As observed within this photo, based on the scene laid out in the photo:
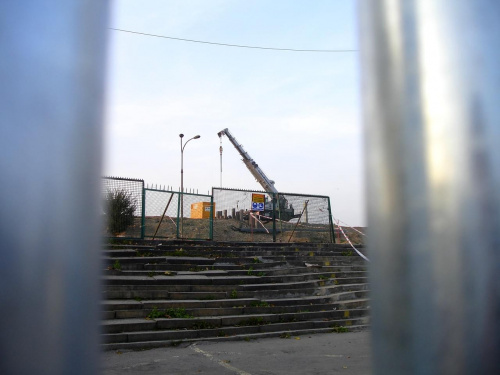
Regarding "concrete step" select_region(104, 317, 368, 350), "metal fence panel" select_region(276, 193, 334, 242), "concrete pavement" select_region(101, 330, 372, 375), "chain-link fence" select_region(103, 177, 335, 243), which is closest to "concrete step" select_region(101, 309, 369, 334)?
"concrete step" select_region(104, 317, 368, 350)

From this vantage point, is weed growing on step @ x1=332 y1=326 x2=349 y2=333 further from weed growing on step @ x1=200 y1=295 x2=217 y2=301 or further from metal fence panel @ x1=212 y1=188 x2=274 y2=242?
metal fence panel @ x1=212 y1=188 x2=274 y2=242

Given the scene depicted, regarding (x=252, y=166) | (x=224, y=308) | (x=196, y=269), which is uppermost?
(x=252, y=166)

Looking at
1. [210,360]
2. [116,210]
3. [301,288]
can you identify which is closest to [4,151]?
[210,360]

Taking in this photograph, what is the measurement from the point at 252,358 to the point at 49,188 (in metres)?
5.98

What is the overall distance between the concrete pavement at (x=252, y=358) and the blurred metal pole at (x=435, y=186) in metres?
4.58

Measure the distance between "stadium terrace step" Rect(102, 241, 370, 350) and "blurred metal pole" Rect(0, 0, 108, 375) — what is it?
19.4ft

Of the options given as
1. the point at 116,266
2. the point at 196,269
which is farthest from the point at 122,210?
the point at 116,266

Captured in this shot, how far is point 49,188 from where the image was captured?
60 centimetres

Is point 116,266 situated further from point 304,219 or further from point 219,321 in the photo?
point 304,219

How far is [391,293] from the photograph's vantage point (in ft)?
2.03

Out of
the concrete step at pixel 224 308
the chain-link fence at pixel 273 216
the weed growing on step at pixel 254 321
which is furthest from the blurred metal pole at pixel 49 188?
the chain-link fence at pixel 273 216

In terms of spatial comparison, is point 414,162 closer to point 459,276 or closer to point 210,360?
point 459,276

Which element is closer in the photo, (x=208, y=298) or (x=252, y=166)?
(x=208, y=298)

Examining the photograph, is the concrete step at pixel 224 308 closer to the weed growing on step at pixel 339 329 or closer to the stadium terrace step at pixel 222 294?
the stadium terrace step at pixel 222 294
